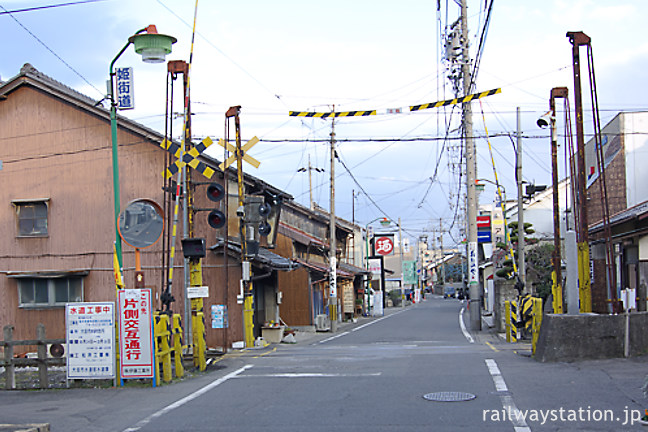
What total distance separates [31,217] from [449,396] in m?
19.8

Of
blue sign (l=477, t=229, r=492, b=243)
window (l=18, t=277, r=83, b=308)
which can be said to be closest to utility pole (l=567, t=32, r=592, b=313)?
blue sign (l=477, t=229, r=492, b=243)

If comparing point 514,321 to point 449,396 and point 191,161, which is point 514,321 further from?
point 449,396

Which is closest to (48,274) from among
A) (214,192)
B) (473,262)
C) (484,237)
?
(214,192)

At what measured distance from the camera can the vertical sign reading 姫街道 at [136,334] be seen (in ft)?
38.5

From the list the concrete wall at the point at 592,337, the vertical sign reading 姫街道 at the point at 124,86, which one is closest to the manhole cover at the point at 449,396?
the concrete wall at the point at 592,337

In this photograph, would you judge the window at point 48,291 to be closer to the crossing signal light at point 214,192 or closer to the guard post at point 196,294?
the crossing signal light at point 214,192

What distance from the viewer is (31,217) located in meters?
24.2

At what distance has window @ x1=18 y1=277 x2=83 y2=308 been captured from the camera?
Answer: 23531mm

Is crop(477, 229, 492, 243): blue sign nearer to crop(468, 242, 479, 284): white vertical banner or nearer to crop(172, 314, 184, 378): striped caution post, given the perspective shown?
crop(468, 242, 479, 284): white vertical banner

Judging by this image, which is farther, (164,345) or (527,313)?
(527,313)

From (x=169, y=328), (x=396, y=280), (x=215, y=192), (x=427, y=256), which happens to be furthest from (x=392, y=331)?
(x=427, y=256)

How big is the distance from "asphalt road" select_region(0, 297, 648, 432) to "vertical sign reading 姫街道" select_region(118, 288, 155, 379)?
1.29 ft

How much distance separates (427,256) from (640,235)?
153993 mm

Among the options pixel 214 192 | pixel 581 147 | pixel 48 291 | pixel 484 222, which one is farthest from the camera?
pixel 484 222
